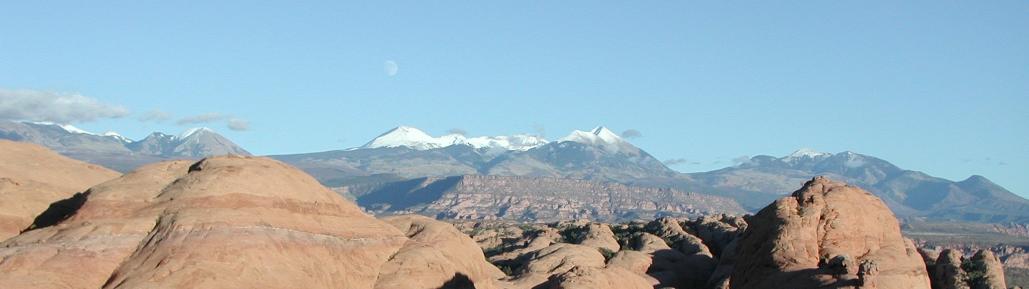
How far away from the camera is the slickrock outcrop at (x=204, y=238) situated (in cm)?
3412

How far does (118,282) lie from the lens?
34031 millimetres

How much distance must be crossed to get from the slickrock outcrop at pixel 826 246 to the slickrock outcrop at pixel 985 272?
1513 centimetres

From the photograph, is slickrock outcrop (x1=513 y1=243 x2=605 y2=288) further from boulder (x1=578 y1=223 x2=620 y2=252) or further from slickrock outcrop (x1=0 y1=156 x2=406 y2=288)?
slickrock outcrop (x1=0 y1=156 x2=406 y2=288)

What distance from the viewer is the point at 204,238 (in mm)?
35250

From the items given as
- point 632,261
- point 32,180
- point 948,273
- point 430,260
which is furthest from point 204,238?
point 632,261

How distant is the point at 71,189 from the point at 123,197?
374 inches

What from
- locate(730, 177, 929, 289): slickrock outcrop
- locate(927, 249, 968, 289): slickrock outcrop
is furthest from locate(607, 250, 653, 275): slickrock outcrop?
locate(730, 177, 929, 289): slickrock outcrop

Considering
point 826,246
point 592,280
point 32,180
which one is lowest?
point 592,280

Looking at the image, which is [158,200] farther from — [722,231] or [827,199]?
[722,231]

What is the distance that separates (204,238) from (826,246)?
1758 centimetres

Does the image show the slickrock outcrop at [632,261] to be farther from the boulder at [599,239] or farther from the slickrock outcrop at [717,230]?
the slickrock outcrop at [717,230]

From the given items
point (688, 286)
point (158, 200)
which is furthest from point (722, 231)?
point (158, 200)

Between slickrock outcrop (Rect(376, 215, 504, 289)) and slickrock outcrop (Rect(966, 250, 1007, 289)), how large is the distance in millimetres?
21209

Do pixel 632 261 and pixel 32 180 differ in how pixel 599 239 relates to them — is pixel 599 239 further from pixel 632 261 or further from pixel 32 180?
pixel 32 180
